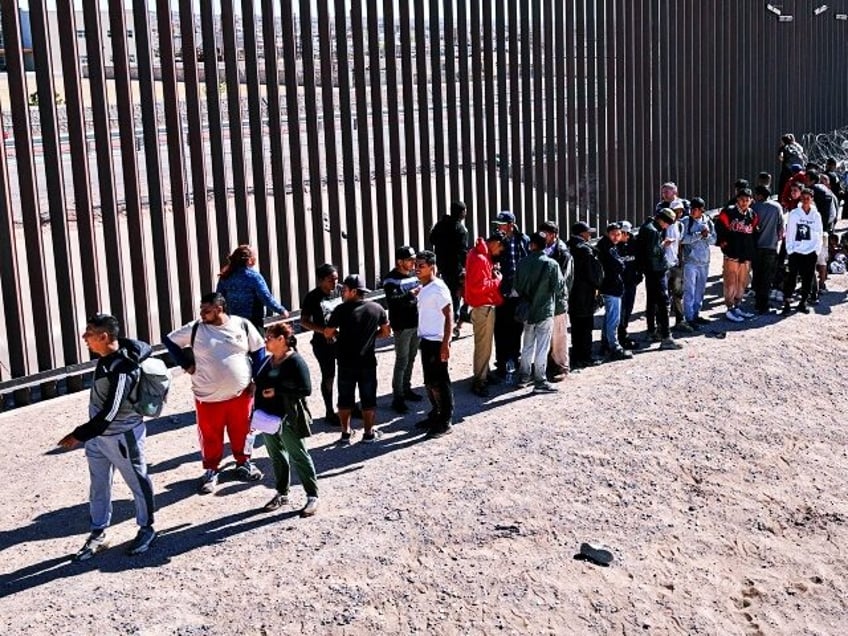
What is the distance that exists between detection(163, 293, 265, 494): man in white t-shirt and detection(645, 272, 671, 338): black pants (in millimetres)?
5131

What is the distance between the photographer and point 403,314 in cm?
1023

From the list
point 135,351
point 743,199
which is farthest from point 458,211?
point 135,351

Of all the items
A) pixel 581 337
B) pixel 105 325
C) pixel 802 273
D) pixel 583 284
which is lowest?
pixel 581 337

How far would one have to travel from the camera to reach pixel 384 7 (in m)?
13.4

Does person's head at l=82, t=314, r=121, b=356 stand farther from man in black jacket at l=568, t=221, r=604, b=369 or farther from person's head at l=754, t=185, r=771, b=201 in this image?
person's head at l=754, t=185, r=771, b=201

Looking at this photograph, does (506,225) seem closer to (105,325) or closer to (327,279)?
(327,279)

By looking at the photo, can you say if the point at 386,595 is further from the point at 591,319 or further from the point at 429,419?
the point at 591,319

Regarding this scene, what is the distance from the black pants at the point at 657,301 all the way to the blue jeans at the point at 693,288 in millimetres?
732

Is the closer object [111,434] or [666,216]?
[111,434]

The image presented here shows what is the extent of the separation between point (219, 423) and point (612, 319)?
4909 millimetres

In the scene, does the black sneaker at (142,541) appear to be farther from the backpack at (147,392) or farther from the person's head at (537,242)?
the person's head at (537,242)

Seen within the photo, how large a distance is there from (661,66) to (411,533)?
494 inches

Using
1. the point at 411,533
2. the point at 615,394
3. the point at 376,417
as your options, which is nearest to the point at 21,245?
the point at 376,417

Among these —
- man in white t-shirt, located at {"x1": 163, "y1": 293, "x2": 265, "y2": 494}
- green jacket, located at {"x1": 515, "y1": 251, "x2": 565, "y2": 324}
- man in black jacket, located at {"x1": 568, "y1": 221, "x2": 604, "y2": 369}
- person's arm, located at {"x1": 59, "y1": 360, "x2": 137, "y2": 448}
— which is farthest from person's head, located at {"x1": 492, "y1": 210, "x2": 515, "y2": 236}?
person's arm, located at {"x1": 59, "y1": 360, "x2": 137, "y2": 448}
